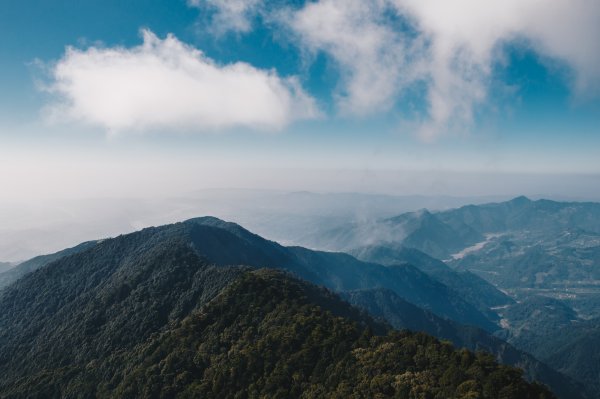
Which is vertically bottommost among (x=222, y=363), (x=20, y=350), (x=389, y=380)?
(x=20, y=350)

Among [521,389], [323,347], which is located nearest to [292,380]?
Answer: [323,347]

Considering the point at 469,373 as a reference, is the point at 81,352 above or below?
below

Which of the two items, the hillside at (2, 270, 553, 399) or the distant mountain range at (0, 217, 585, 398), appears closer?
the hillside at (2, 270, 553, 399)

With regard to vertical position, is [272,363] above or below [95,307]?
below

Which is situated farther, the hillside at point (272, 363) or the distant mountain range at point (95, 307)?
the distant mountain range at point (95, 307)

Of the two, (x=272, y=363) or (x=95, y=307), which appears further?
(x=95, y=307)

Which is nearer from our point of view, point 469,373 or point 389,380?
point 469,373

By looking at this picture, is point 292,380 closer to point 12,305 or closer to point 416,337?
point 416,337

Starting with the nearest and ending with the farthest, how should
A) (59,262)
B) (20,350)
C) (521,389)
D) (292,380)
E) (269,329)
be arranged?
(521,389), (292,380), (269,329), (20,350), (59,262)
